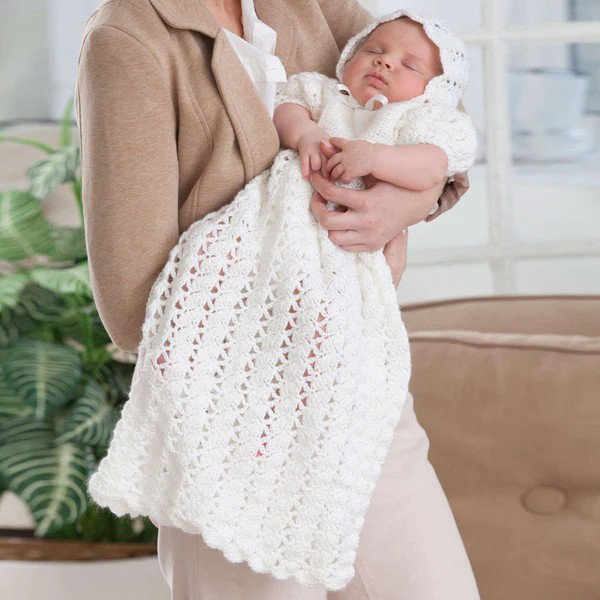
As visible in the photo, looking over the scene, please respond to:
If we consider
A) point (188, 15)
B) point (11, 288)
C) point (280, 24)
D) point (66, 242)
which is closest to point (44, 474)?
point (11, 288)

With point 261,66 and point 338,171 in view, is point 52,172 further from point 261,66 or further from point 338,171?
point 338,171

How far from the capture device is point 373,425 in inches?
41.3

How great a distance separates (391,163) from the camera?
1.05 metres

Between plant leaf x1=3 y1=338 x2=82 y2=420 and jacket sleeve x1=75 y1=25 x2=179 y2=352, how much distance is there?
1.34 m

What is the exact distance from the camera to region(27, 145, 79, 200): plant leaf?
2352 mm

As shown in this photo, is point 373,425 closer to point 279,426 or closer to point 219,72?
point 279,426

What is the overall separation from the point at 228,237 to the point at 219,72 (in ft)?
0.59

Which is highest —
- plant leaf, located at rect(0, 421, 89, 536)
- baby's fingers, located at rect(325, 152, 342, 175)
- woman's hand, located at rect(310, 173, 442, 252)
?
baby's fingers, located at rect(325, 152, 342, 175)

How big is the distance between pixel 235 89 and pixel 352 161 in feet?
0.50

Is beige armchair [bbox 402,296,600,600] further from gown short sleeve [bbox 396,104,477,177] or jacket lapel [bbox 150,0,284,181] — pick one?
jacket lapel [bbox 150,0,284,181]

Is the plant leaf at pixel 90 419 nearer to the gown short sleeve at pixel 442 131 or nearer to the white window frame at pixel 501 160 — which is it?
the white window frame at pixel 501 160

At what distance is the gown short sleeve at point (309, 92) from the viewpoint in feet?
3.88

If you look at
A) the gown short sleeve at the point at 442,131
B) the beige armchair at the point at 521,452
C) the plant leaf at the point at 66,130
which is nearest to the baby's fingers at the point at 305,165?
the gown short sleeve at the point at 442,131

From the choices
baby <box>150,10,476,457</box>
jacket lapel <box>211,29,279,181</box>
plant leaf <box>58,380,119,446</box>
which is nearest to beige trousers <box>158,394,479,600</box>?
baby <box>150,10,476,457</box>
